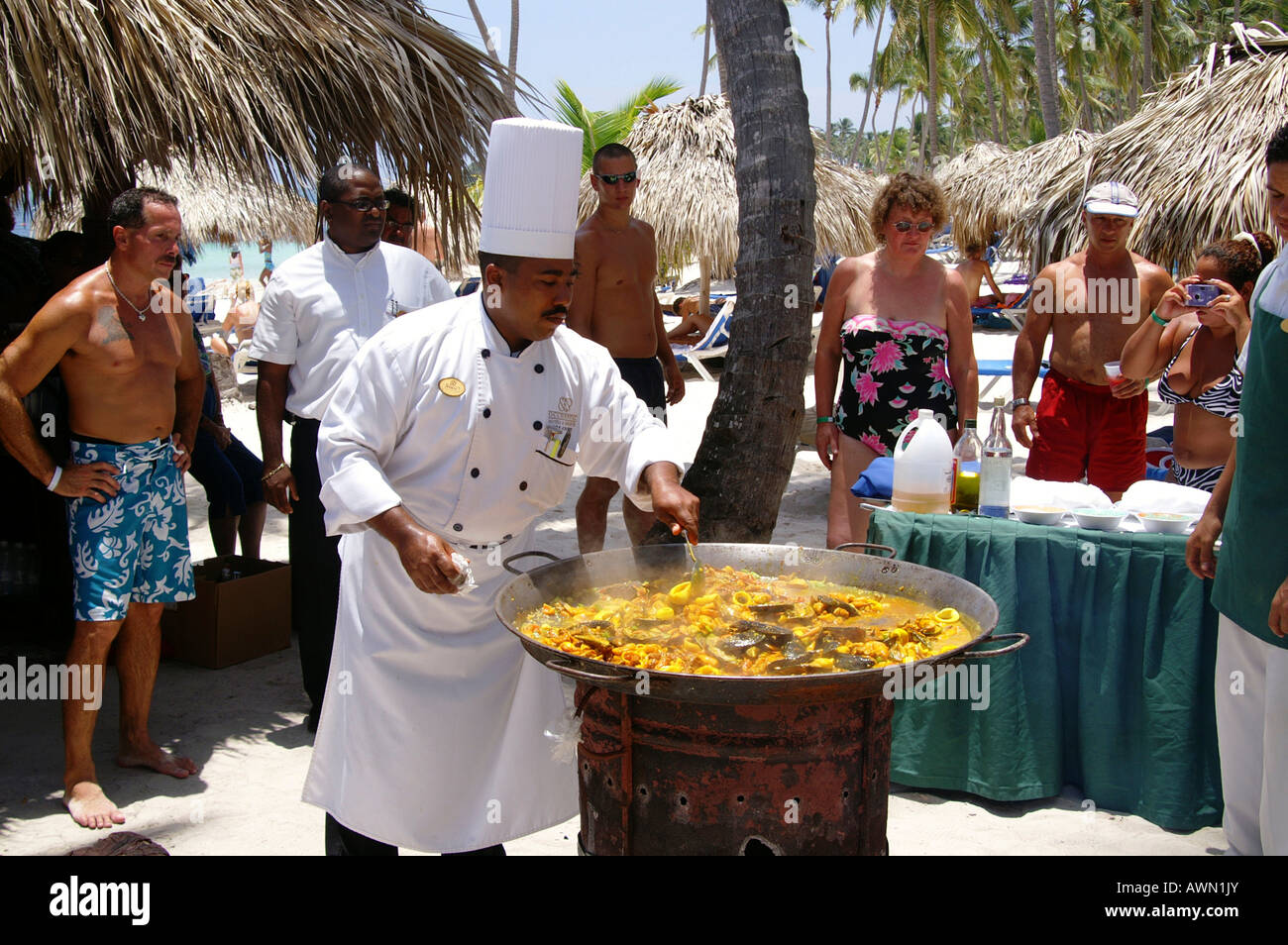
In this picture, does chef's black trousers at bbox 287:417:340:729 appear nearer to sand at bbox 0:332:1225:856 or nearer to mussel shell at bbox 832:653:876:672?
sand at bbox 0:332:1225:856

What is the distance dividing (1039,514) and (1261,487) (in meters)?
1.28

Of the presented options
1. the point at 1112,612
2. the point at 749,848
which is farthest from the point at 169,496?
the point at 1112,612

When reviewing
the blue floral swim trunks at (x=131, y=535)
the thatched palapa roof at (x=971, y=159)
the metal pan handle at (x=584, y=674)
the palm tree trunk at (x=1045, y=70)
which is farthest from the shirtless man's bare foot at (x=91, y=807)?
the palm tree trunk at (x=1045, y=70)

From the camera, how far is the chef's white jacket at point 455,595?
8.72ft

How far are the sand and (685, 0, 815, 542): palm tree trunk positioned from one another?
198 cm

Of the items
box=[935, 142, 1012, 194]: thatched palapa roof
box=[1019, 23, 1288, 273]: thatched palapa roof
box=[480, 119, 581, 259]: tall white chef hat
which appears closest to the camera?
box=[480, 119, 581, 259]: tall white chef hat

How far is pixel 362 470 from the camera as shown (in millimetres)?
2461

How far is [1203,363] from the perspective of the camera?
15.3 ft

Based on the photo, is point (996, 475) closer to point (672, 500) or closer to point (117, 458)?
point (672, 500)

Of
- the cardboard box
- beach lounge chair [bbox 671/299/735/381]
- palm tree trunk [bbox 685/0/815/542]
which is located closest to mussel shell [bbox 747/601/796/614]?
palm tree trunk [bbox 685/0/815/542]

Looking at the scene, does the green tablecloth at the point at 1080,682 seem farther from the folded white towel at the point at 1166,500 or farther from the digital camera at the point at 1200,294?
the digital camera at the point at 1200,294

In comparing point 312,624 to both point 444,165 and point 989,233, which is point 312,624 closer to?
point 444,165

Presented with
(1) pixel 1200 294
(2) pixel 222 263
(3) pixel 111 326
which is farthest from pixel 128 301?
(2) pixel 222 263

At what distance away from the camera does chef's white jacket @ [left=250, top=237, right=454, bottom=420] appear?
432 centimetres
